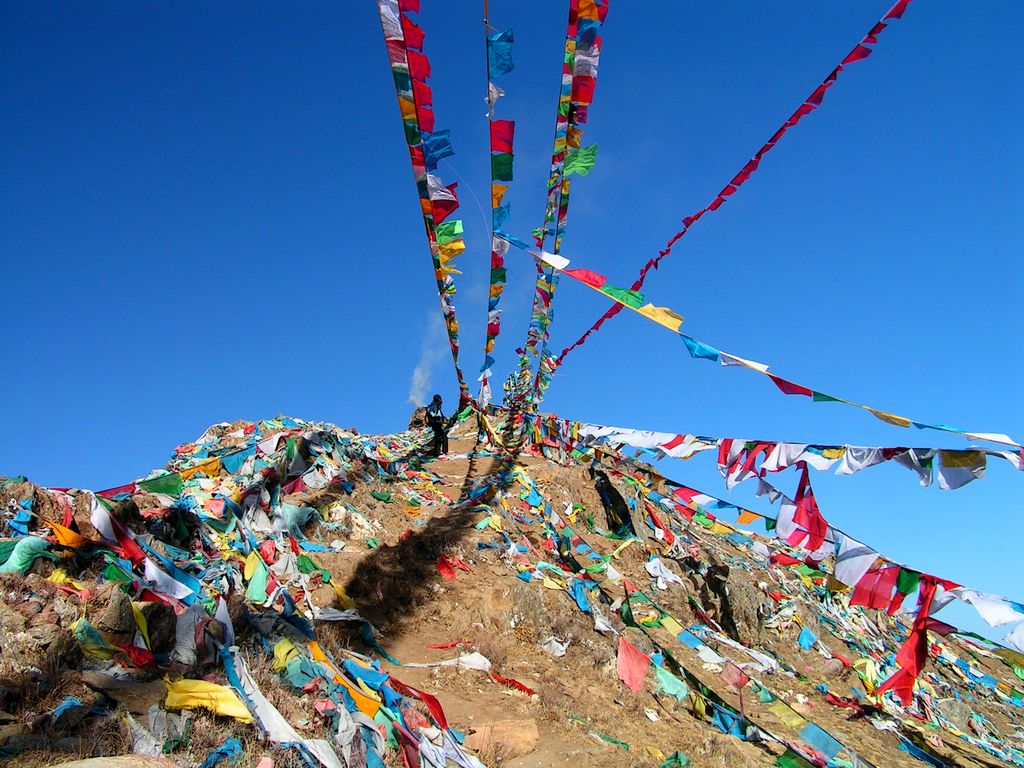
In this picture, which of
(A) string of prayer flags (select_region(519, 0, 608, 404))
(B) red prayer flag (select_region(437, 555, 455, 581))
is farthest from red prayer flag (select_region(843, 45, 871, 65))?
A: (B) red prayer flag (select_region(437, 555, 455, 581))

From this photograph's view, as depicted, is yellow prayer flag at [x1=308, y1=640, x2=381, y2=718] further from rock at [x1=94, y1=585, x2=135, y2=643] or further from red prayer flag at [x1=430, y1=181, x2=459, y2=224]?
red prayer flag at [x1=430, y1=181, x2=459, y2=224]

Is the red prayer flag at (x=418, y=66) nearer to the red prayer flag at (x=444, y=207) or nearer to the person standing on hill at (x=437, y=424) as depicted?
the red prayer flag at (x=444, y=207)

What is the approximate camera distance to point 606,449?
48.3 feet

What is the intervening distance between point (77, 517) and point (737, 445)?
8903 mm

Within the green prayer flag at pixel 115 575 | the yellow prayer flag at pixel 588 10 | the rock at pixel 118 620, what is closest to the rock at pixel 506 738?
the rock at pixel 118 620

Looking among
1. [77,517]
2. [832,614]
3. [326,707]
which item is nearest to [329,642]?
[326,707]

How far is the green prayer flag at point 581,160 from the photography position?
36.0ft

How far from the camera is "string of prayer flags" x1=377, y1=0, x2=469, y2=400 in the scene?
814 centimetres

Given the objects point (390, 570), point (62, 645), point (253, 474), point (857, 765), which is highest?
point (253, 474)

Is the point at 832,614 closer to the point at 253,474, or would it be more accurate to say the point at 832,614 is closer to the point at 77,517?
the point at 253,474

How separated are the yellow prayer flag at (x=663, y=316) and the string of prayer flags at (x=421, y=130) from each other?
4051mm

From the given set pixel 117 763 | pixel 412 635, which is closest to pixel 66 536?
pixel 117 763

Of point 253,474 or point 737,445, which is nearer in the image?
point 737,445

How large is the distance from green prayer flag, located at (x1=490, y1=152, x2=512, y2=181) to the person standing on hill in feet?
33.2
